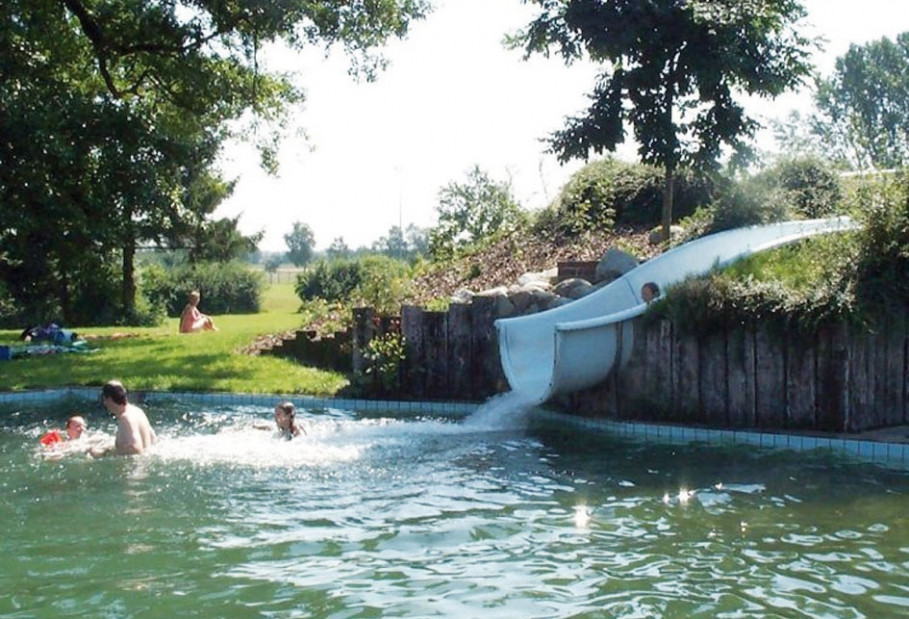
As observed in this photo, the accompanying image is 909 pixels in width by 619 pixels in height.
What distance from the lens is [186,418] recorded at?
13469mm

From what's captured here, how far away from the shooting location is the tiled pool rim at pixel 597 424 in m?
10.6

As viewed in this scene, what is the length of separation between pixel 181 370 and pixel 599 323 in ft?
24.0

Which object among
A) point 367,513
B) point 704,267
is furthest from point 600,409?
point 367,513

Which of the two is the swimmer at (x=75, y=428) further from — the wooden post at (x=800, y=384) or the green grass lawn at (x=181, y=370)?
the wooden post at (x=800, y=384)

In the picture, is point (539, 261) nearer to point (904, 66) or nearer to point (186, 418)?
point (186, 418)

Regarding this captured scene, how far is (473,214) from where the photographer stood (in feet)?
85.0

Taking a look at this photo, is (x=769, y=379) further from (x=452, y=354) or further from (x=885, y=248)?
(x=452, y=354)

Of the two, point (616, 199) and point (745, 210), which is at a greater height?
point (616, 199)

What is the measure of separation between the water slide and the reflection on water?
1.07 meters

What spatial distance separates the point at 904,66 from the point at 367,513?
77.0 m

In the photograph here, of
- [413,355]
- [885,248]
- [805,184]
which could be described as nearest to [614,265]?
[413,355]

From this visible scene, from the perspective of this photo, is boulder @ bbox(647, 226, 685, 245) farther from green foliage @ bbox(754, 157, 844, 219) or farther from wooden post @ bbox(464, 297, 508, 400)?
wooden post @ bbox(464, 297, 508, 400)

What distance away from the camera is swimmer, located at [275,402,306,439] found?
11367 mm

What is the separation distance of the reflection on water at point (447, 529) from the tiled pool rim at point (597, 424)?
385 mm
